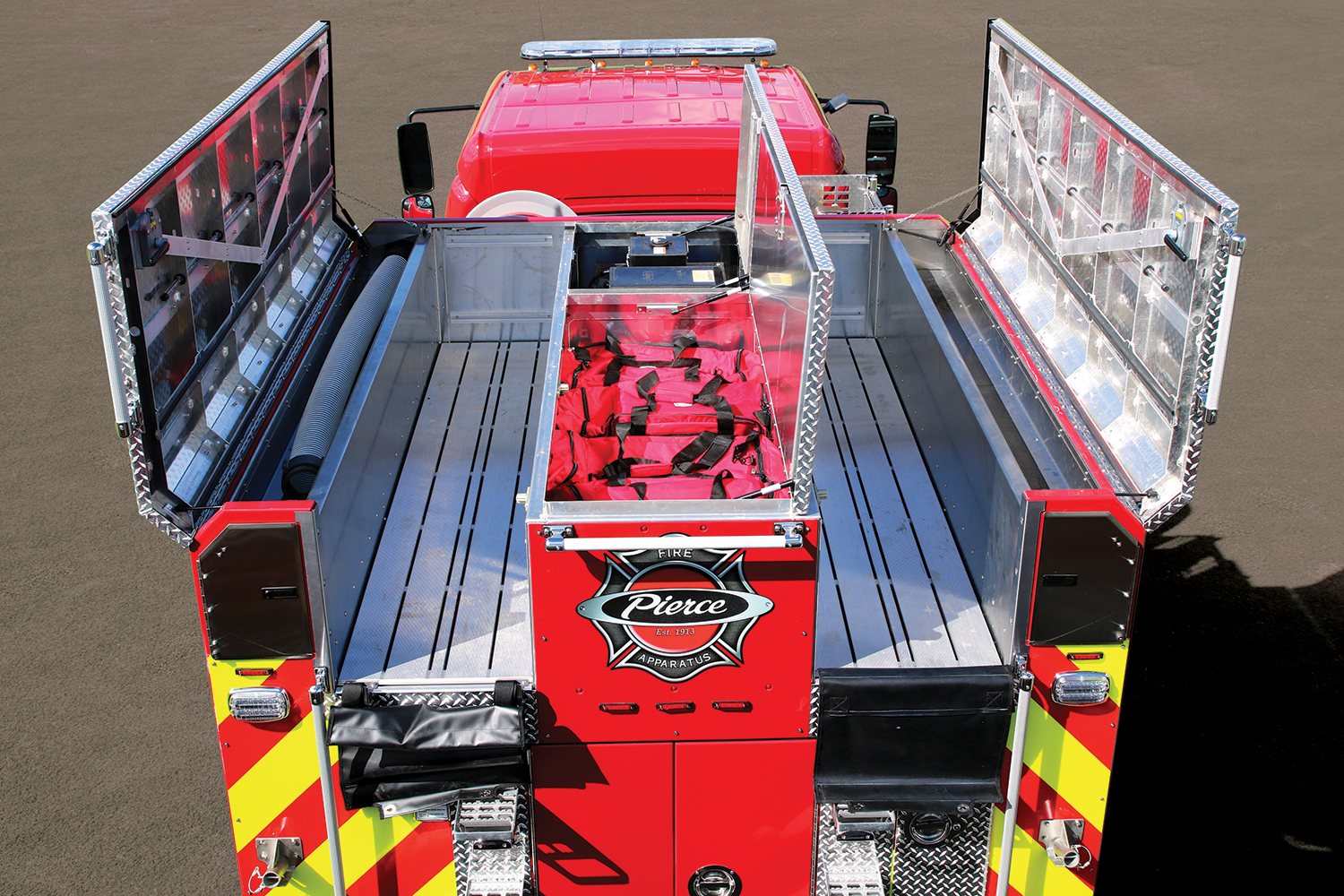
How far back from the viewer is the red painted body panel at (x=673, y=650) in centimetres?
303

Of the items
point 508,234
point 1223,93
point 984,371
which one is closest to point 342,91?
point 508,234

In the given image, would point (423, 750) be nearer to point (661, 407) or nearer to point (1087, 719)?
point (661, 407)

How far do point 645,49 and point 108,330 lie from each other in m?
4.49

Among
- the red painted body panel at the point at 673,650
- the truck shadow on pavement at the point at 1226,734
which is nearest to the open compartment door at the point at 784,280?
the red painted body panel at the point at 673,650

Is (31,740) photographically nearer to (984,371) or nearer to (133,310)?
(133,310)

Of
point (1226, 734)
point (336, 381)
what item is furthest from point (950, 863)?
point (336, 381)

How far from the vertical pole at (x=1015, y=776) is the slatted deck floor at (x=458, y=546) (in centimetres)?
139

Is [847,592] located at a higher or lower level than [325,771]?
higher

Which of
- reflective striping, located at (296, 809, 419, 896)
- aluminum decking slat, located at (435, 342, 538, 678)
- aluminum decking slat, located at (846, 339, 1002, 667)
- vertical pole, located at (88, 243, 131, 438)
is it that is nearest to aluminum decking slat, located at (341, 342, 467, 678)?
aluminum decking slat, located at (435, 342, 538, 678)

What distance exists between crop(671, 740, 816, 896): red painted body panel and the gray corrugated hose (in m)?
1.42

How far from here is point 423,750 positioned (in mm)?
3057

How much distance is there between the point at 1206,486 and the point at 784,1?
14358 mm

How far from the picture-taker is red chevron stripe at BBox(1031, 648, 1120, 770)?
3209 mm

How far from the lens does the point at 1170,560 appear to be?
6105mm
